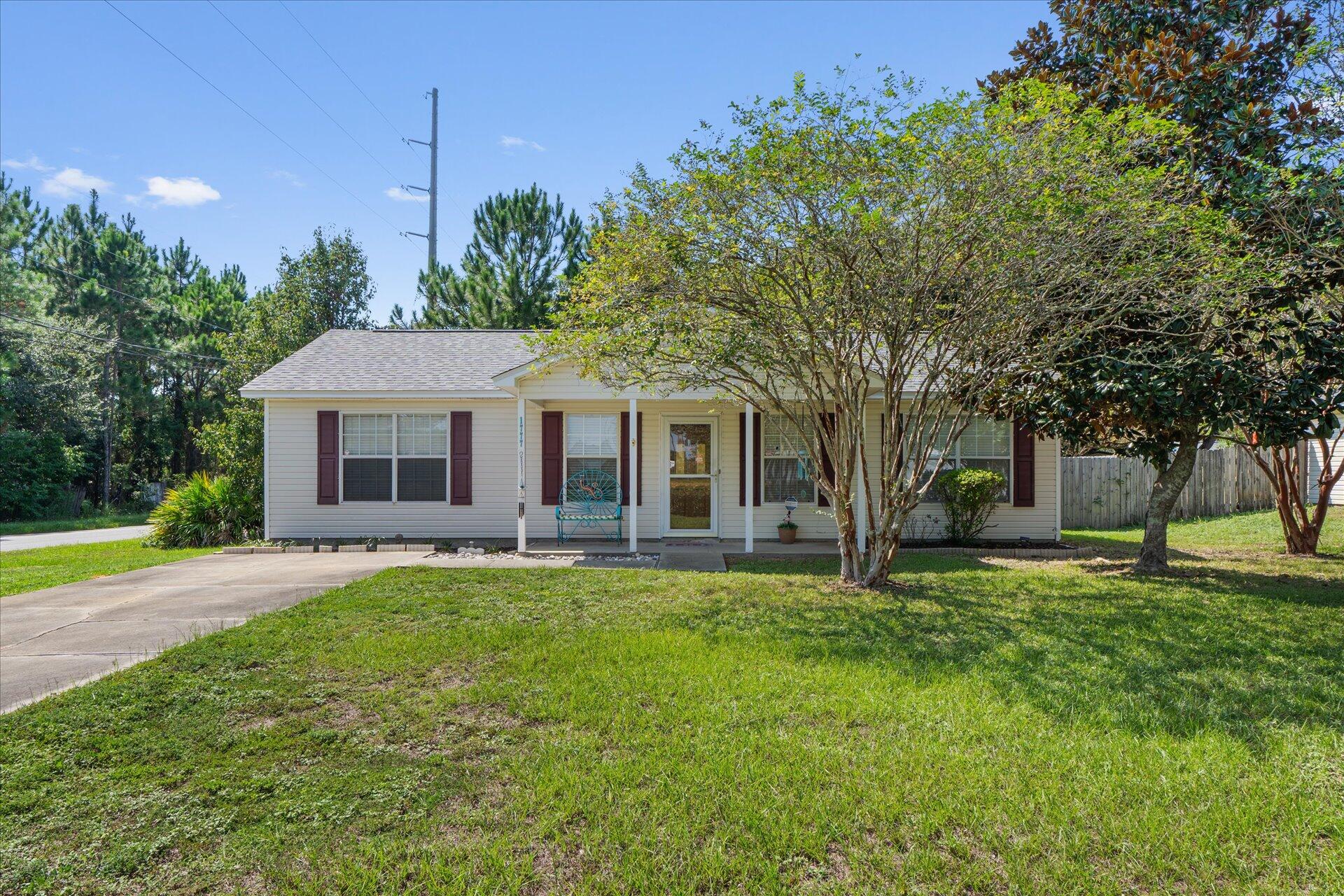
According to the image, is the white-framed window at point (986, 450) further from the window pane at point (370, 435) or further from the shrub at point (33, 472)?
the shrub at point (33, 472)

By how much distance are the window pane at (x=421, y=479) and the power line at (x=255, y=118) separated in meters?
7.60

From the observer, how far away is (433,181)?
81.5 feet

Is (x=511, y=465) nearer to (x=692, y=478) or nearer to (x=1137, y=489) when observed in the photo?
(x=692, y=478)

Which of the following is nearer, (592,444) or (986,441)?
(986,441)

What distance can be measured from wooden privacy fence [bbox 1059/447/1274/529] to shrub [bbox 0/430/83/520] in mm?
26099

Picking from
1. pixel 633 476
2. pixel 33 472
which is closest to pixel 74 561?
pixel 633 476

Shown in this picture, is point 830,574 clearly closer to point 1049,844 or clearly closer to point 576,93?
point 1049,844

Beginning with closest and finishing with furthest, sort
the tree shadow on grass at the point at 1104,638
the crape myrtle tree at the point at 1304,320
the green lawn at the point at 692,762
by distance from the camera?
1. the green lawn at the point at 692,762
2. the tree shadow on grass at the point at 1104,638
3. the crape myrtle tree at the point at 1304,320

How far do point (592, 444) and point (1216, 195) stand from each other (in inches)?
344

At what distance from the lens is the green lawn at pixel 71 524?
17.3 meters

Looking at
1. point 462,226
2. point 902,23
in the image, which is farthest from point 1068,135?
point 462,226

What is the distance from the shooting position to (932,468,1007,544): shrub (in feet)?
35.5

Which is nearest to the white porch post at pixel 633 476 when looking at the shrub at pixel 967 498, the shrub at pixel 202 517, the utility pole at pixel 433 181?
the shrub at pixel 967 498

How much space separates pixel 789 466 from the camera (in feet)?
38.4
